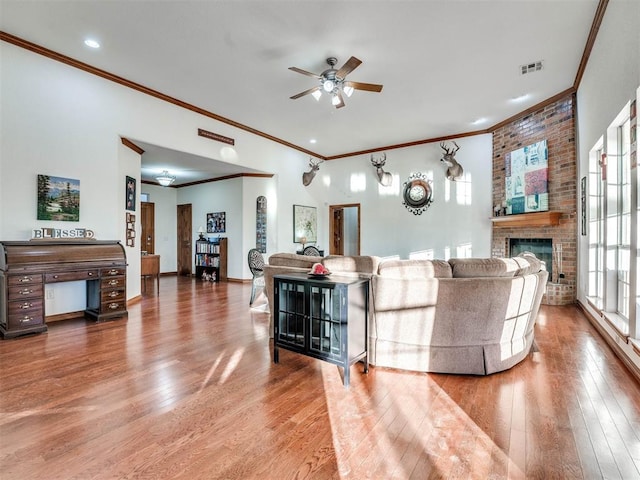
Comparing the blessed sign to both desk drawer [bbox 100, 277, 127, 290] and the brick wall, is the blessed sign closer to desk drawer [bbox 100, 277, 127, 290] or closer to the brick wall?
desk drawer [bbox 100, 277, 127, 290]

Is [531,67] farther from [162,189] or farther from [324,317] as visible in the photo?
[162,189]

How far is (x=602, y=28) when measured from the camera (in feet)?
11.1

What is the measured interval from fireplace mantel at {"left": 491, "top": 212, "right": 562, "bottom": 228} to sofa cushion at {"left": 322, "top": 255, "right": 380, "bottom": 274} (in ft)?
12.9

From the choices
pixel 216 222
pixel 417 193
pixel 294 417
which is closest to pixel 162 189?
pixel 216 222

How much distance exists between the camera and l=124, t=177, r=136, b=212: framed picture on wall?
16.9ft

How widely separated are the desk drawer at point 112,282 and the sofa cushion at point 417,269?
143 inches

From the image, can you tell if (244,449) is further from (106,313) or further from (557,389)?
(106,313)

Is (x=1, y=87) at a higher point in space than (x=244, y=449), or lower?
higher

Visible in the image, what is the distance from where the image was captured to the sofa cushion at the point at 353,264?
9.32ft

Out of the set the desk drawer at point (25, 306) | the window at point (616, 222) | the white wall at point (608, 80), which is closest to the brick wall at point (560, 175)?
the white wall at point (608, 80)

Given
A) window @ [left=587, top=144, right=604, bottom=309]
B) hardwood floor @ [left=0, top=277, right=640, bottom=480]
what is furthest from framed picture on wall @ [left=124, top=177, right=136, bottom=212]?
window @ [left=587, top=144, right=604, bottom=309]

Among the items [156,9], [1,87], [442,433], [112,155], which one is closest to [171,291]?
[112,155]

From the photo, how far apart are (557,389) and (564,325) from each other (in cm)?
207

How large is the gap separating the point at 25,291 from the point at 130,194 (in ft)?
7.13
